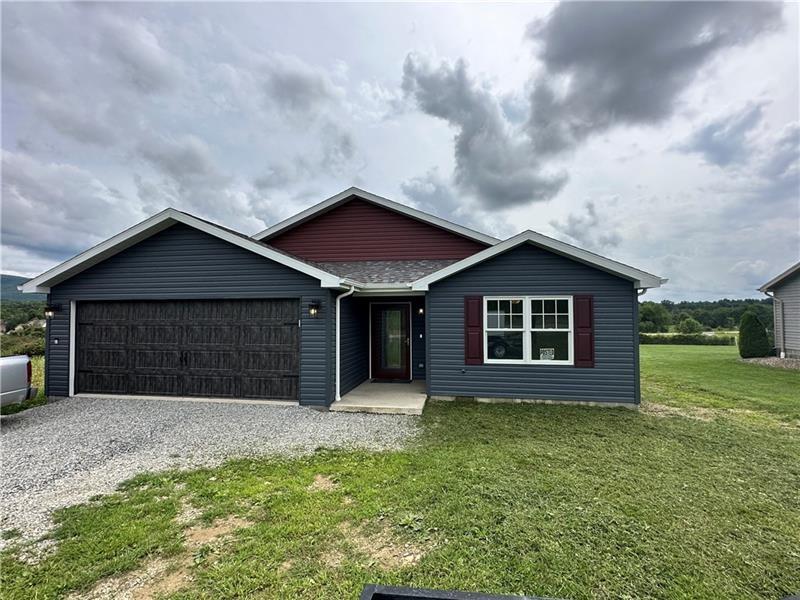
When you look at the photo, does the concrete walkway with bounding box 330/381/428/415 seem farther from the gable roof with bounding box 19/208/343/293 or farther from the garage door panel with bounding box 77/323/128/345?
the garage door panel with bounding box 77/323/128/345

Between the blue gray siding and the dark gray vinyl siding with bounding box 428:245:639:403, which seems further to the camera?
the blue gray siding

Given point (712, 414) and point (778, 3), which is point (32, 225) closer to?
point (712, 414)

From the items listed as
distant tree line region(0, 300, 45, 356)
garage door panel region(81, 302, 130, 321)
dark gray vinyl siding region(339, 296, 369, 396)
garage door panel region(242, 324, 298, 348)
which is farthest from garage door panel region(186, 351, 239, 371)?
distant tree line region(0, 300, 45, 356)

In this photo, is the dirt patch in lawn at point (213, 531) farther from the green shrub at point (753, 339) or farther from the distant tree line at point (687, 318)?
the distant tree line at point (687, 318)

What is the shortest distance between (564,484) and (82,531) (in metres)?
4.42

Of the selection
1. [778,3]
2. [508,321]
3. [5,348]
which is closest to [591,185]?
[778,3]

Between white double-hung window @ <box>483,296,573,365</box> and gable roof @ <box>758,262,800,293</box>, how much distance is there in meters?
13.5

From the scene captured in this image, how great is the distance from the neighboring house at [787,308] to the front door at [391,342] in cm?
1557

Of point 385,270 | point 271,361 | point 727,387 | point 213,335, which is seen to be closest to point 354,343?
point 271,361

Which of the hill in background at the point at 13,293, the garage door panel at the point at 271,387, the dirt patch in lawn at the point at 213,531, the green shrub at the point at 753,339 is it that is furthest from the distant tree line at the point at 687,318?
the hill in background at the point at 13,293

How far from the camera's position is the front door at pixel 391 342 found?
377 inches

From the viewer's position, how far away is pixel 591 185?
46.2 ft

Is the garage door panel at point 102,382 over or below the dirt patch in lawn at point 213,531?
over

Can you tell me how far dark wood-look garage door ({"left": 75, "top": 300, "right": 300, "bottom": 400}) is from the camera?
288 inches
